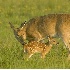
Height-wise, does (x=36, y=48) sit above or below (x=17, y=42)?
below

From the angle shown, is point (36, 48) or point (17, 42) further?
point (17, 42)

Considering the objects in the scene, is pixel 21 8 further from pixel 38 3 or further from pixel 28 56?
pixel 28 56

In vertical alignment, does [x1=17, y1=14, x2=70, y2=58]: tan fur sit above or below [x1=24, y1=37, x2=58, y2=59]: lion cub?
above

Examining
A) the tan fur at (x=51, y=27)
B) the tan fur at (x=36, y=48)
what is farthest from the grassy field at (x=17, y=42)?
the tan fur at (x=51, y=27)

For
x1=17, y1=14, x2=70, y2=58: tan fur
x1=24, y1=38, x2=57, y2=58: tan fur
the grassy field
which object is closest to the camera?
the grassy field

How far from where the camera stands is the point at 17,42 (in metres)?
12.1

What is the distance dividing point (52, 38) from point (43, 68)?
2.05 metres

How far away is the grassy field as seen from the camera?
992 cm

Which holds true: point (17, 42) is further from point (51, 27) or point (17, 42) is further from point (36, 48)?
point (51, 27)

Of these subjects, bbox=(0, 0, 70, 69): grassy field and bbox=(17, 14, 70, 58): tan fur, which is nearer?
bbox=(0, 0, 70, 69): grassy field

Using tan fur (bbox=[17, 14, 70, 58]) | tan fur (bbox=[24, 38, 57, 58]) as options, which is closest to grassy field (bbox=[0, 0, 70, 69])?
tan fur (bbox=[24, 38, 57, 58])

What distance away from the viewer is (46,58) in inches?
417

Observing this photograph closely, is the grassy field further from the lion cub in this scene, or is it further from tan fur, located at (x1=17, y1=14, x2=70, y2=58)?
tan fur, located at (x1=17, y1=14, x2=70, y2=58)

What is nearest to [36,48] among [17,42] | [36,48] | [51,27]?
[36,48]
